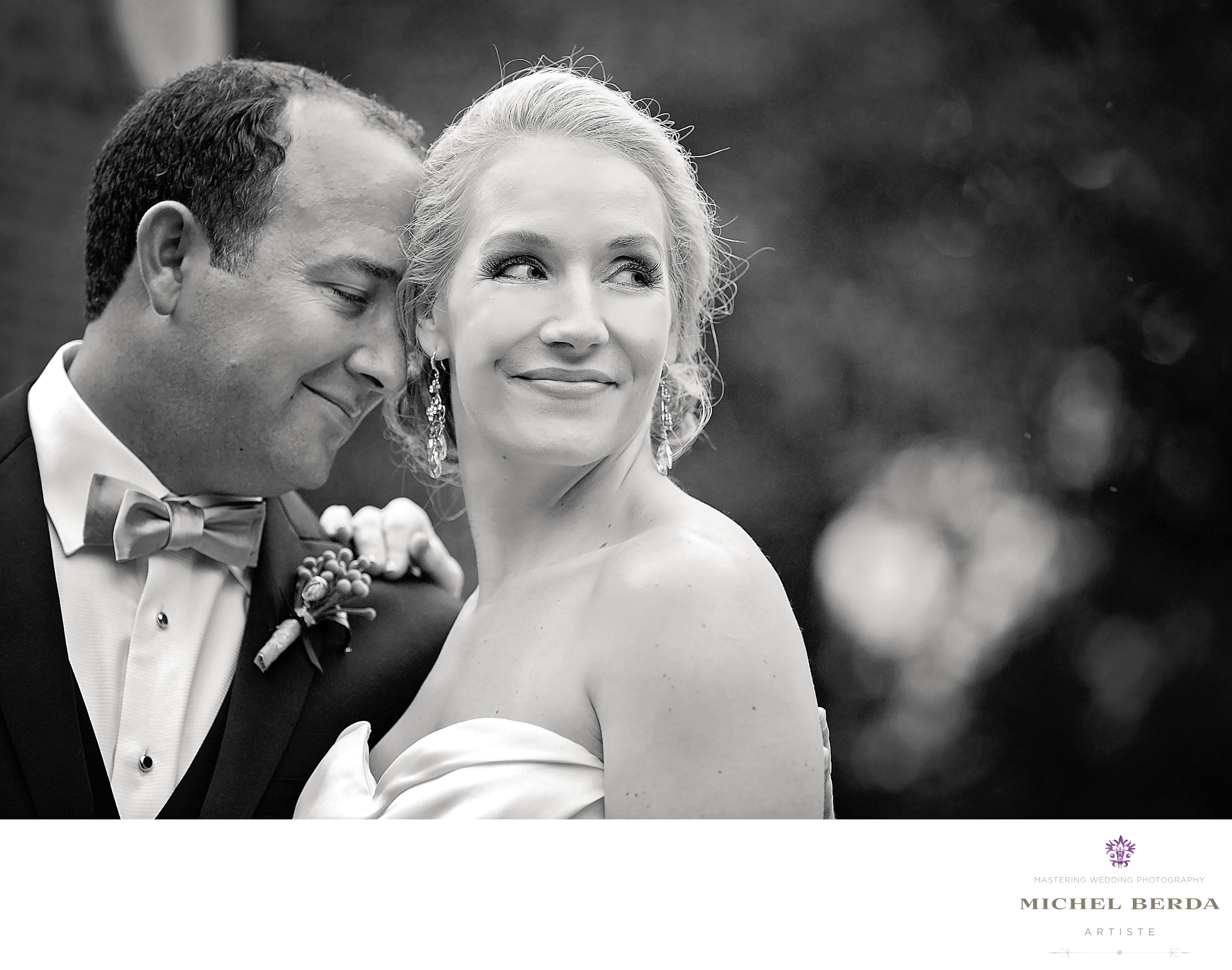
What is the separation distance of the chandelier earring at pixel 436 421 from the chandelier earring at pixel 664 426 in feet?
1.22

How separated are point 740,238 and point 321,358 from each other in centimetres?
85

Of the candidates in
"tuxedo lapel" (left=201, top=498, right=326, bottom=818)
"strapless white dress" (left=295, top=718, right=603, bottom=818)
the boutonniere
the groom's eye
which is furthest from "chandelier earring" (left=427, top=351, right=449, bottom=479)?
"strapless white dress" (left=295, top=718, right=603, bottom=818)

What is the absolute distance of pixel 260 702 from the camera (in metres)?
1.95

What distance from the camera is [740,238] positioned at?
2252 mm

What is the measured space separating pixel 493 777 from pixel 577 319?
654mm

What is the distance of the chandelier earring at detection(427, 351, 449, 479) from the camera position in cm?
195

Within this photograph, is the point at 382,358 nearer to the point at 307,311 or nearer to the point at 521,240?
the point at 307,311

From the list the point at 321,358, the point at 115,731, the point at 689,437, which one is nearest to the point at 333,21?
the point at 321,358

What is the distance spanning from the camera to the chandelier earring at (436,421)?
A: 1.95 metres
